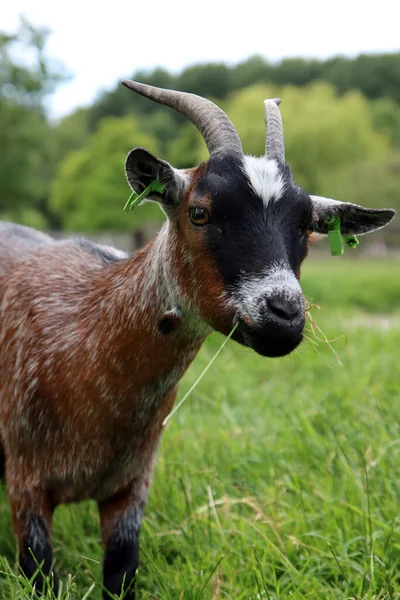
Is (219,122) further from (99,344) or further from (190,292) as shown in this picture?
(99,344)

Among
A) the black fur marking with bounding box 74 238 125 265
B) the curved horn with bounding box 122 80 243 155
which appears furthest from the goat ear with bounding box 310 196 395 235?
the black fur marking with bounding box 74 238 125 265

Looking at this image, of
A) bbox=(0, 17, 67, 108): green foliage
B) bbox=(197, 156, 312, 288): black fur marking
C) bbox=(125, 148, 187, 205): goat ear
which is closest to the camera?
bbox=(197, 156, 312, 288): black fur marking

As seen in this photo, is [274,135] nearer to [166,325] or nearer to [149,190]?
[149,190]

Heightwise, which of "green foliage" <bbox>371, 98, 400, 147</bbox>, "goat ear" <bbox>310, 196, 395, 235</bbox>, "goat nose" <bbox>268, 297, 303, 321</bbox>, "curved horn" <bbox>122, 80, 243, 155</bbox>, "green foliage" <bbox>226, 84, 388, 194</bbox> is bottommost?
"goat nose" <bbox>268, 297, 303, 321</bbox>

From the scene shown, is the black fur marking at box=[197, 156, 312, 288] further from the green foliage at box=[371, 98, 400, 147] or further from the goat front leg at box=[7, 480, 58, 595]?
the green foliage at box=[371, 98, 400, 147]

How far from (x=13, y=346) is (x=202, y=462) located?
163cm

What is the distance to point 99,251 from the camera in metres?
3.41

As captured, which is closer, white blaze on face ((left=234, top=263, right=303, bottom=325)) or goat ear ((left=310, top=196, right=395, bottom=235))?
white blaze on face ((left=234, top=263, right=303, bottom=325))

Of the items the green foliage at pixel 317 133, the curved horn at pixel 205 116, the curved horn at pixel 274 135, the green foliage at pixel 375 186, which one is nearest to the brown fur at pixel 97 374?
the curved horn at pixel 205 116

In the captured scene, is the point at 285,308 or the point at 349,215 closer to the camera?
the point at 285,308

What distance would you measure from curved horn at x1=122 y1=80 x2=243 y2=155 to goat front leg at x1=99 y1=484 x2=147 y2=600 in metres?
1.50

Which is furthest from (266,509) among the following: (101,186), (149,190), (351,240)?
(101,186)

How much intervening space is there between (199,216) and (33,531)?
1.46 meters

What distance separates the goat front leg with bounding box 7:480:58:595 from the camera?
9.16ft
